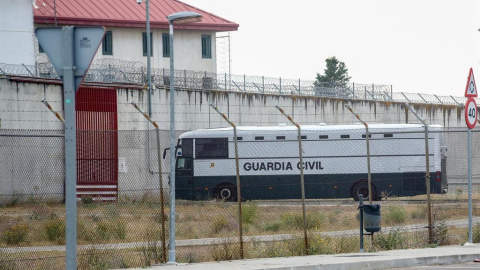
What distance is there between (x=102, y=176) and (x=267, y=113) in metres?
20.3

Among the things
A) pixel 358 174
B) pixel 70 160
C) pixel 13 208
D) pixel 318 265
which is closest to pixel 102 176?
pixel 13 208

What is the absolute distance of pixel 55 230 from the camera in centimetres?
1850

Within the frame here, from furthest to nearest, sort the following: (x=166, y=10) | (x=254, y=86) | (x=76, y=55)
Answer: (x=166, y=10)
(x=254, y=86)
(x=76, y=55)

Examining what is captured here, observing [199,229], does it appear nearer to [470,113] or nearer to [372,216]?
[372,216]

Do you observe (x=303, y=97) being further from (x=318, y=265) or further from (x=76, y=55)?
(x=76, y=55)

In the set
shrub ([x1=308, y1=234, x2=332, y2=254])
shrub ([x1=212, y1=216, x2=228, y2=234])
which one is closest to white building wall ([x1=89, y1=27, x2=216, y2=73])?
shrub ([x1=212, y1=216, x2=228, y2=234])

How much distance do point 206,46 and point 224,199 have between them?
75.4 feet

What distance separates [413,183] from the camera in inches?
1391

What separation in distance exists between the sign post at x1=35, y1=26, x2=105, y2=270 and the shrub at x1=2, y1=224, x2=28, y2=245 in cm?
757

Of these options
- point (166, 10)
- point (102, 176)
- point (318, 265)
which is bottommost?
point (318, 265)

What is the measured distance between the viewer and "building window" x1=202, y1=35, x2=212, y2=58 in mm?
53562

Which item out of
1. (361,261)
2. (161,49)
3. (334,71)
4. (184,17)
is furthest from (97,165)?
(334,71)

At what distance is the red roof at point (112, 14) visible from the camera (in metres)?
47.4

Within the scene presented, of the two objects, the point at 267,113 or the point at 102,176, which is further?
the point at 267,113
